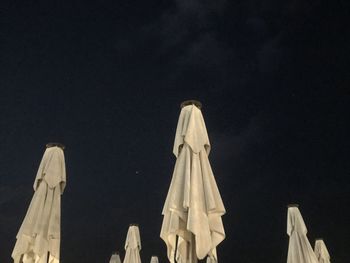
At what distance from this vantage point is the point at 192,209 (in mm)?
4547

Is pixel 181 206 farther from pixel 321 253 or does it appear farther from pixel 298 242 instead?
pixel 321 253

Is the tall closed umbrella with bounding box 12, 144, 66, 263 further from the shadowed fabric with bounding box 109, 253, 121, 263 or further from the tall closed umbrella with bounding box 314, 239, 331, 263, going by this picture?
the tall closed umbrella with bounding box 314, 239, 331, 263

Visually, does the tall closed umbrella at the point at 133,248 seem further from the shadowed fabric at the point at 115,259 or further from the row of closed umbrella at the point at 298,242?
the row of closed umbrella at the point at 298,242

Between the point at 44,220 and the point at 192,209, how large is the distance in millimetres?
2939

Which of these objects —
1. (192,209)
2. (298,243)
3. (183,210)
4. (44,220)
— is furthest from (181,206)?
(298,243)

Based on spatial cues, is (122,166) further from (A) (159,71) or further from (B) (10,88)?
(B) (10,88)

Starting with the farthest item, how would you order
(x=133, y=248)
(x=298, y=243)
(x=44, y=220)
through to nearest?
1. (x=133, y=248)
2. (x=298, y=243)
3. (x=44, y=220)

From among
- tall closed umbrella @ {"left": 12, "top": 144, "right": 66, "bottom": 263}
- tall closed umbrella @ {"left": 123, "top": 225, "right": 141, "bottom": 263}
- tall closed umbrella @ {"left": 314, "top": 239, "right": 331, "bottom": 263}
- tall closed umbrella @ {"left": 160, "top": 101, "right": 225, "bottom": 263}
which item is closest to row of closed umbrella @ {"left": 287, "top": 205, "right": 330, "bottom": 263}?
tall closed umbrella @ {"left": 314, "top": 239, "right": 331, "bottom": 263}

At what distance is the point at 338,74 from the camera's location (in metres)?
19.3

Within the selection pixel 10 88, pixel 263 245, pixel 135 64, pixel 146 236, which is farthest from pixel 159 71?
pixel 263 245

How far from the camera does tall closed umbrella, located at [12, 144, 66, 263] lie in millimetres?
5945

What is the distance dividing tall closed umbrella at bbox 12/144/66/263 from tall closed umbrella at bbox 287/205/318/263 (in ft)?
18.0

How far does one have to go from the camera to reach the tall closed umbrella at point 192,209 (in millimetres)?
4488

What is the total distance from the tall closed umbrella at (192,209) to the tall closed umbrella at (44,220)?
2.31 metres
